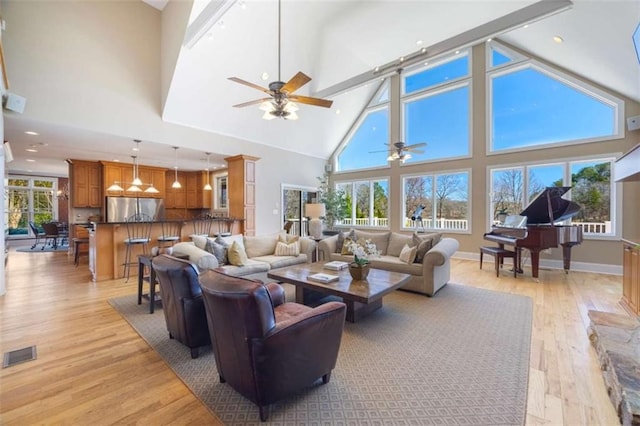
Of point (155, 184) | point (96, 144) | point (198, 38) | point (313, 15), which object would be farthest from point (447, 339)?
point (155, 184)

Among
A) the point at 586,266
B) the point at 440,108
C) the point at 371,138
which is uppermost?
the point at 440,108

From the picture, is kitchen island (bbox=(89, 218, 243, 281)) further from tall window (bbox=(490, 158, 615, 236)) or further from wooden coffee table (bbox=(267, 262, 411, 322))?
tall window (bbox=(490, 158, 615, 236))

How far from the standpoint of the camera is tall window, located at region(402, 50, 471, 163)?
734 cm

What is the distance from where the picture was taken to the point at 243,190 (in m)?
7.25

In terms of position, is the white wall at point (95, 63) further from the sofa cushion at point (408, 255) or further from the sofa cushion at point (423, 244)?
the sofa cushion at point (423, 244)

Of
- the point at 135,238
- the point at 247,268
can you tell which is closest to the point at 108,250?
the point at 135,238

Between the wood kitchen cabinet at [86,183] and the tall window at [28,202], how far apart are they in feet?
15.8

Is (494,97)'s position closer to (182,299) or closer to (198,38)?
(198,38)

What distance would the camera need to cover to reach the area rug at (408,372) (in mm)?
1736

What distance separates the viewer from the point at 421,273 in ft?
13.5

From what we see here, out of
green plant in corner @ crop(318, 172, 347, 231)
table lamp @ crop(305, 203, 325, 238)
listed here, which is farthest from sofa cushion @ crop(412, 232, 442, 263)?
green plant in corner @ crop(318, 172, 347, 231)

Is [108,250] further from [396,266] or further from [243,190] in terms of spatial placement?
[396,266]

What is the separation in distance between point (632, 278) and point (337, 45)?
684cm

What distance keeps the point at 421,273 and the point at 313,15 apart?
5.65 m
